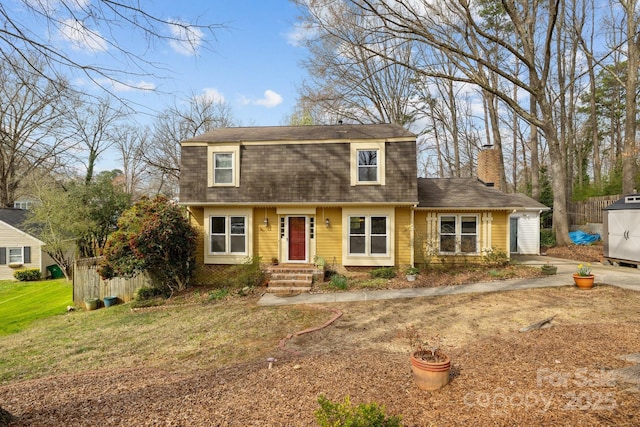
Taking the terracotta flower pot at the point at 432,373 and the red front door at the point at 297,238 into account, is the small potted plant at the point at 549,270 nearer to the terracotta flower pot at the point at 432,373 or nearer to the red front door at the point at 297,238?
the red front door at the point at 297,238

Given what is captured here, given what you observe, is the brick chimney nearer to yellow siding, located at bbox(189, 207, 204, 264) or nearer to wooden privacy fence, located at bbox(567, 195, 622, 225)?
wooden privacy fence, located at bbox(567, 195, 622, 225)

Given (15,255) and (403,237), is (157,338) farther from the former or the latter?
(15,255)

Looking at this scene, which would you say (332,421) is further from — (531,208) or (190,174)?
(531,208)

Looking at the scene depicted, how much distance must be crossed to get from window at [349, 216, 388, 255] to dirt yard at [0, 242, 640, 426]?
5.17 m

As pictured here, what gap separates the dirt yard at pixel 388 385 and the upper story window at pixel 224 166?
7606 millimetres

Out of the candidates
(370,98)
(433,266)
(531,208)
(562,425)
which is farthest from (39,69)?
(370,98)

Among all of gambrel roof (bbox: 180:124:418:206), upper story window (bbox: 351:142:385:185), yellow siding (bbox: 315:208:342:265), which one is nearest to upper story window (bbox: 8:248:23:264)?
gambrel roof (bbox: 180:124:418:206)

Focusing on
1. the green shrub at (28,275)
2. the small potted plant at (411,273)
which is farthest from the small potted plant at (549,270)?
the green shrub at (28,275)

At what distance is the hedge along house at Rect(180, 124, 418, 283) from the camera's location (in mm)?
11648

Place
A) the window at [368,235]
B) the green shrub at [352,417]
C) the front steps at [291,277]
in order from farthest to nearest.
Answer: the window at [368,235]
the front steps at [291,277]
the green shrub at [352,417]

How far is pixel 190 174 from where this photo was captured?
40.0 feet

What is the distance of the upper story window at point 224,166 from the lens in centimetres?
1207

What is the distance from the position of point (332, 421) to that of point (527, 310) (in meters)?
6.90

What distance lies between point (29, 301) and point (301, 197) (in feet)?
49.9
